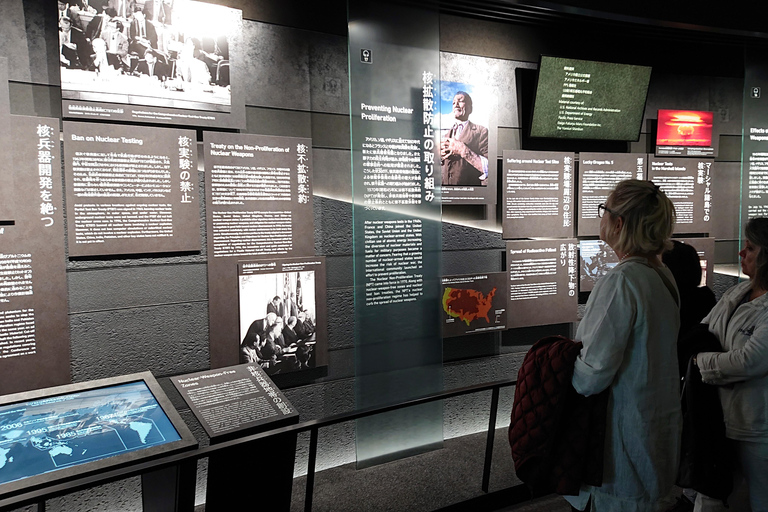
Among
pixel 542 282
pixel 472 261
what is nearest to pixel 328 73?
pixel 472 261

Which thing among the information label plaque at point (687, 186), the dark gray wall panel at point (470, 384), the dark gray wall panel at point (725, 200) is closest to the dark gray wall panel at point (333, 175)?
the dark gray wall panel at point (470, 384)

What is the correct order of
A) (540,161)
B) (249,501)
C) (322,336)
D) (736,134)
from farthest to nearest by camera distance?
(736,134) < (540,161) < (322,336) < (249,501)

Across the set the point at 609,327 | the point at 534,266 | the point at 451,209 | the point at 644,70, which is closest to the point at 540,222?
the point at 534,266

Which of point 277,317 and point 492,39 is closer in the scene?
point 277,317

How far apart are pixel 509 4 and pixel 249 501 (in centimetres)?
318

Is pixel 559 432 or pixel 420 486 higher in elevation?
pixel 559 432

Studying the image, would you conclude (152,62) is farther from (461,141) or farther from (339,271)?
(461,141)

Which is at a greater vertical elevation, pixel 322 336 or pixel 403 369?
pixel 322 336

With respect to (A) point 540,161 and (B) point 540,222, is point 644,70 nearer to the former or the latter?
(A) point 540,161

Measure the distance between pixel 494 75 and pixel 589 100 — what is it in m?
0.72

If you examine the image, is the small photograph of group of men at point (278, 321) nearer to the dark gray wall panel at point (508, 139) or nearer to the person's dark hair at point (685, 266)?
the dark gray wall panel at point (508, 139)

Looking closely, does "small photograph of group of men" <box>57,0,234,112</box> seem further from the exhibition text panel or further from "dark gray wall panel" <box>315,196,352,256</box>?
"dark gray wall panel" <box>315,196,352,256</box>

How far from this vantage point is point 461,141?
3.38 meters

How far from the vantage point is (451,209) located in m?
3.46
